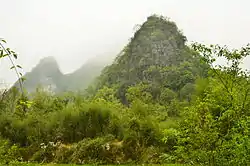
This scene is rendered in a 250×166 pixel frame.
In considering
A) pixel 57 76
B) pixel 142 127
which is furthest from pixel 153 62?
pixel 142 127

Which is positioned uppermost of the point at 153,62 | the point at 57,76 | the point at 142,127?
the point at 57,76

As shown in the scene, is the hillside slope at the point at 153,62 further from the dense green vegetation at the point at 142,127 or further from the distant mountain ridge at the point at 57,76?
the distant mountain ridge at the point at 57,76

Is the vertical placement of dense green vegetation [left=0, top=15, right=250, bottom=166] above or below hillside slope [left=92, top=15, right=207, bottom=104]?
below

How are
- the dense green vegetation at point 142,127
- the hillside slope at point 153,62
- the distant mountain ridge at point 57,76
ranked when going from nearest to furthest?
→ the dense green vegetation at point 142,127, the hillside slope at point 153,62, the distant mountain ridge at point 57,76

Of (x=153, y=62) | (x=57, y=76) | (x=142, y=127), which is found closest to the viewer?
(x=142, y=127)

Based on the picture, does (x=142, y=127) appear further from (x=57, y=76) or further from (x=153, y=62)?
(x=57, y=76)

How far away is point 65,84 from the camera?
104 meters

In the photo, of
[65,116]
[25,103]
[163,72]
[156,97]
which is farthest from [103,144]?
[163,72]

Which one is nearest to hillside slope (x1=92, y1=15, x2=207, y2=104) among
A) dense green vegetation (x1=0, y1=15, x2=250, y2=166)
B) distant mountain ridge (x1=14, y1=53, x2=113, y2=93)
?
dense green vegetation (x1=0, y1=15, x2=250, y2=166)

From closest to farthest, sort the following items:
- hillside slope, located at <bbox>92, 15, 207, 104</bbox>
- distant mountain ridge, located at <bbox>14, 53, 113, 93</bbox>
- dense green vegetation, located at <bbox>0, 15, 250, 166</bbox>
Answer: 1. dense green vegetation, located at <bbox>0, 15, 250, 166</bbox>
2. hillside slope, located at <bbox>92, 15, 207, 104</bbox>
3. distant mountain ridge, located at <bbox>14, 53, 113, 93</bbox>

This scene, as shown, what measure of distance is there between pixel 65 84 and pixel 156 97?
56.7 m

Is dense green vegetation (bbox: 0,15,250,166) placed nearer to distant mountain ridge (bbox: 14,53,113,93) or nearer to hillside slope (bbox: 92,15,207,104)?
hillside slope (bbox: 92,15,207,104)

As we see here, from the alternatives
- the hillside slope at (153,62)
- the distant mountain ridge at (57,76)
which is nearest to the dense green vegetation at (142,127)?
the hillside slope at (153,62)

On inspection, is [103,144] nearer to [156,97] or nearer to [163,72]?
[156,97]
